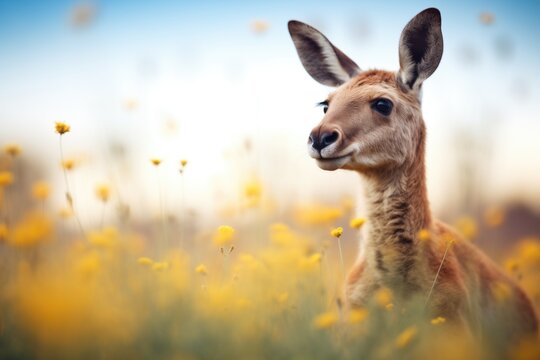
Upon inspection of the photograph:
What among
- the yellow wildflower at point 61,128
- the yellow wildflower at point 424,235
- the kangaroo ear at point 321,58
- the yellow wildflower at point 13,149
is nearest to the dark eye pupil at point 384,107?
the kangaroo ear at point 321,58

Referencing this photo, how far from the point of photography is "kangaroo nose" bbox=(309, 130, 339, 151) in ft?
12.0

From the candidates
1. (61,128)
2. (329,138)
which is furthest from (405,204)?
(61,128)

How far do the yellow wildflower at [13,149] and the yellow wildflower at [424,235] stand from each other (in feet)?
9.60

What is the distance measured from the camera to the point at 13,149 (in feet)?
12.4

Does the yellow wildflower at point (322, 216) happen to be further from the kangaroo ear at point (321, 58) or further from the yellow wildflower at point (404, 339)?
the yellow wildflower at point (404, 339)

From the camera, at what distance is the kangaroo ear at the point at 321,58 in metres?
4.77

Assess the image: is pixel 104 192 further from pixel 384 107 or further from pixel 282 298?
pixel 384 107

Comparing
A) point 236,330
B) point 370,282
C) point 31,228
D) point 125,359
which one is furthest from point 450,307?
point 31,228

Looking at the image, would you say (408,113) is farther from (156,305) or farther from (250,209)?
(156,305)

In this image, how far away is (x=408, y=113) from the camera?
13.8 ft

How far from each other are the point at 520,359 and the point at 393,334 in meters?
0.58

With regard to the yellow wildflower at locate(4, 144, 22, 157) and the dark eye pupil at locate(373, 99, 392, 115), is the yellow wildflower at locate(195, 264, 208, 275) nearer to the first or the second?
the yellow wildflower at locate(4, 144, 22, 157)

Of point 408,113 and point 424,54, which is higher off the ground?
point 424,54

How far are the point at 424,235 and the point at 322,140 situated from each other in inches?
37.5
